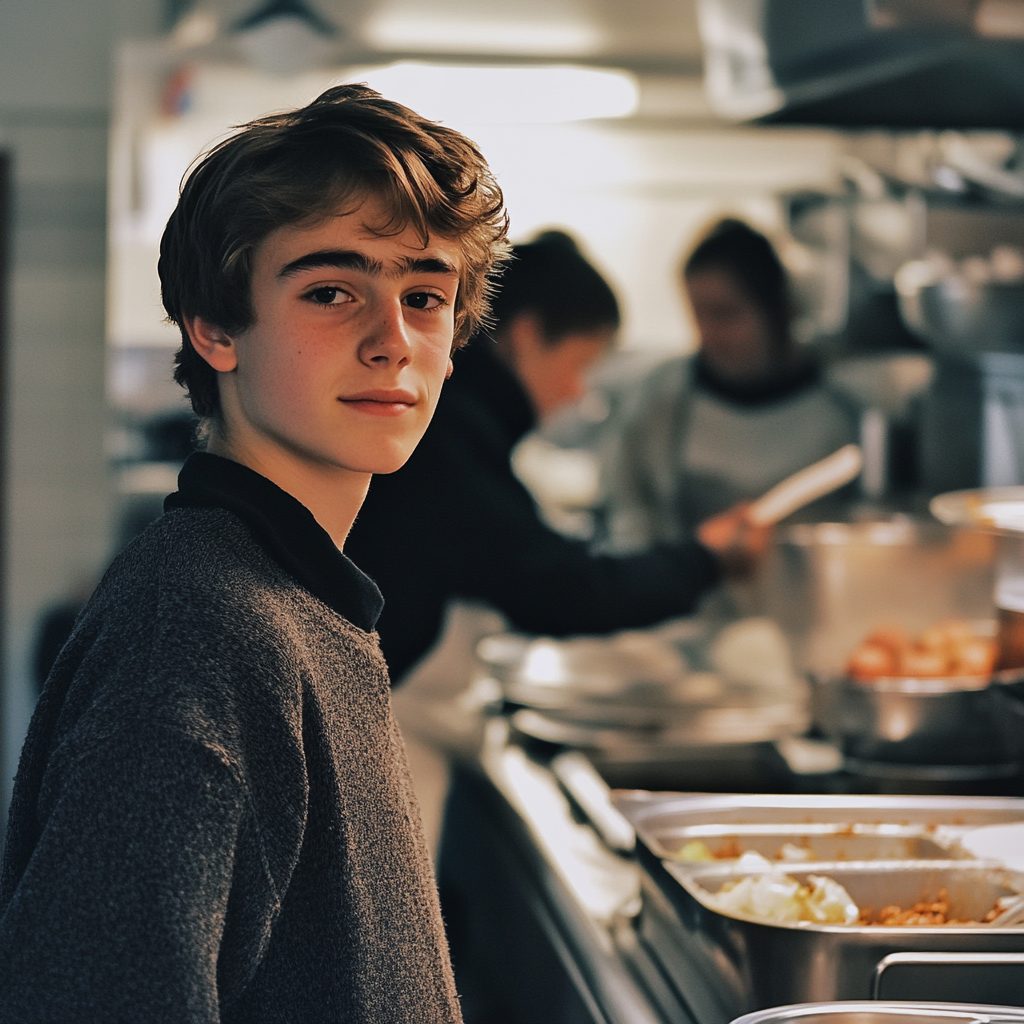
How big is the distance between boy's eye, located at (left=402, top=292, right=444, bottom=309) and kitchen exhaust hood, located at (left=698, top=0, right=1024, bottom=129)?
81 centimetres

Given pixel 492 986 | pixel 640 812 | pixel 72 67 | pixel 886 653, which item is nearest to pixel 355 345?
pixel 640 812

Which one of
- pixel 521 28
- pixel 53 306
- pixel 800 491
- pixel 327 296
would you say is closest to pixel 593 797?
pixel 800 491

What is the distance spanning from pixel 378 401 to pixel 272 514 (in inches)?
3.5

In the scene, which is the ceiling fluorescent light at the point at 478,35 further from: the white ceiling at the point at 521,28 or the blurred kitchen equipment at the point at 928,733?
the blurred kitchen equipment at the point at 928,733

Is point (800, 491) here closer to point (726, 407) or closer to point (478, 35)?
point (726, 407)

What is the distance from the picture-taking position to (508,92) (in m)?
3.42

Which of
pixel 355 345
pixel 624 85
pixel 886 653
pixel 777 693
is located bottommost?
pixel 777 693

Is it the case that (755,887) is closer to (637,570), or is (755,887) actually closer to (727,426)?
(637,570)

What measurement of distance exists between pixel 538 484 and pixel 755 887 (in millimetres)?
2679

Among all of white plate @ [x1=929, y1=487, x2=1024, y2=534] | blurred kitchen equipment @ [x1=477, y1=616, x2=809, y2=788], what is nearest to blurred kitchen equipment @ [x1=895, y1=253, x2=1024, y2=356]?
white plate @ [x1=929, y1=487, x2=1024, y2=534]

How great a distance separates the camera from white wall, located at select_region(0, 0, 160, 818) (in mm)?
3893

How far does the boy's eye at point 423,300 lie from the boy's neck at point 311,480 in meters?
0.11

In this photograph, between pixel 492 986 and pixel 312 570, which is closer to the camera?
pixel 312 570

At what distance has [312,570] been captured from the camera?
779mm
